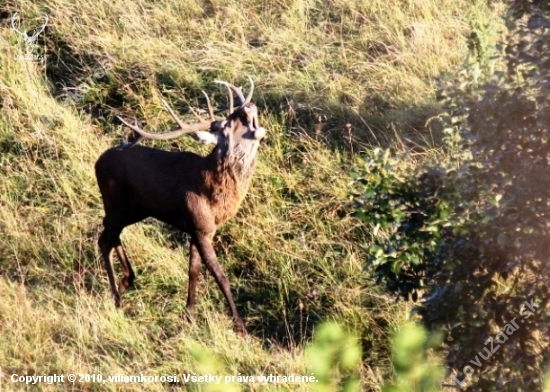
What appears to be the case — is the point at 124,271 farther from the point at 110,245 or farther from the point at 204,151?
the point at 204,151

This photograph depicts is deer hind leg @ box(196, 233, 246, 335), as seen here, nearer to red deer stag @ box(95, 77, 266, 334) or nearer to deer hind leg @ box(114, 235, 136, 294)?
red deer stag @ box(95, 77, 266, 334)

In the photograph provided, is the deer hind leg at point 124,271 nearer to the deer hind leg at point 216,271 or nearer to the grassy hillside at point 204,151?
the grassy hillside at point 204,151

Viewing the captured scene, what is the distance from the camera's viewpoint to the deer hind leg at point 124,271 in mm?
7773

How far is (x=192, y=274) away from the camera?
24.6 feet

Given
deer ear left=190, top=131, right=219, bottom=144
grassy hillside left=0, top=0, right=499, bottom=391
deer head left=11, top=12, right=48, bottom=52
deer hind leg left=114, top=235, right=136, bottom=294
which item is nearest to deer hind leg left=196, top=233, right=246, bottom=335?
grassy hillside left=0, top=0, right=499, bottom=391

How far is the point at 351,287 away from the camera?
25.2 ft

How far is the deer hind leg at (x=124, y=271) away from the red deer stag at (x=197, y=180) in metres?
0.35

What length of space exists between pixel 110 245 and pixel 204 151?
1594 mm

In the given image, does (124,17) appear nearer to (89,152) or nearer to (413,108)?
(89,152)

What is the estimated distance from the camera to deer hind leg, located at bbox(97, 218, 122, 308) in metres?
7.66

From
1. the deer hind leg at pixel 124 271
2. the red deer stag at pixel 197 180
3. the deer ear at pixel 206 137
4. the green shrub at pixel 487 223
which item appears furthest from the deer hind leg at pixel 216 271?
the green shrub at pixel 487 223

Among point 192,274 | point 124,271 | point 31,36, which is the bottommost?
point 124,271

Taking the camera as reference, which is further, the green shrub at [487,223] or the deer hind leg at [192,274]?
the deer hind leg at [192,274]

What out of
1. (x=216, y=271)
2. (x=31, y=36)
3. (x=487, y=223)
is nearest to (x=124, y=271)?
(x=216, y=271)
